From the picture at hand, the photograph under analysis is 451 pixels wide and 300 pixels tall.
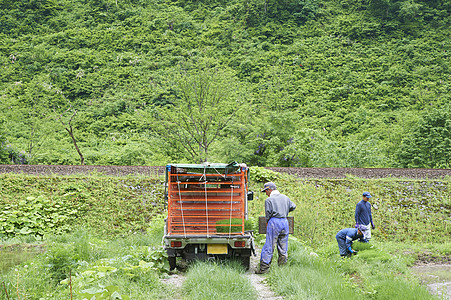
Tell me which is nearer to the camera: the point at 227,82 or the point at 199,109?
the point at 199,109

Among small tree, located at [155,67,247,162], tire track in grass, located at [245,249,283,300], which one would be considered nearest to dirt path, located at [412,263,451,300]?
tire track in grass, located at [245,249,283,300]

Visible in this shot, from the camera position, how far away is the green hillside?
68.9 ft

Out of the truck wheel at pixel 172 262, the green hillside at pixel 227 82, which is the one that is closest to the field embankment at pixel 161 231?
the truck wheel at pixel 172 262

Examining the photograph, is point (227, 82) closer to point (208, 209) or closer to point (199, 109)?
point (199, 109)

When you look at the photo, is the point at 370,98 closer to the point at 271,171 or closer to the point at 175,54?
the point at 175,54

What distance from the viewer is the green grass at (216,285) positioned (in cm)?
554

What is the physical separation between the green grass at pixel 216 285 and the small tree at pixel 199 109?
14.1m

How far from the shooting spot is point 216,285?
5863 mm

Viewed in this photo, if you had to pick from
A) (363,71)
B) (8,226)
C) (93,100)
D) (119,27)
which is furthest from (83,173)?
(119,27)

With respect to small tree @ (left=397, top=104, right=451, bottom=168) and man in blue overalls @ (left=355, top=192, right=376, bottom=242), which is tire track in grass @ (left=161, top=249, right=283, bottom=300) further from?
small tree @ (left=397, top=104, right=451, bottom=168)

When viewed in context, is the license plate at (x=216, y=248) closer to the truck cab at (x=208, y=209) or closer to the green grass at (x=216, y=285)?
the truck cab at (x=208, y=209)

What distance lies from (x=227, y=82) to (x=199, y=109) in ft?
7.40

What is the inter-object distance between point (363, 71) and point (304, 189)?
106ft

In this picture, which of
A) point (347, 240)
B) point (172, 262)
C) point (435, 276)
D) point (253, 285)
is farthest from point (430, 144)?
point (172, 262)
